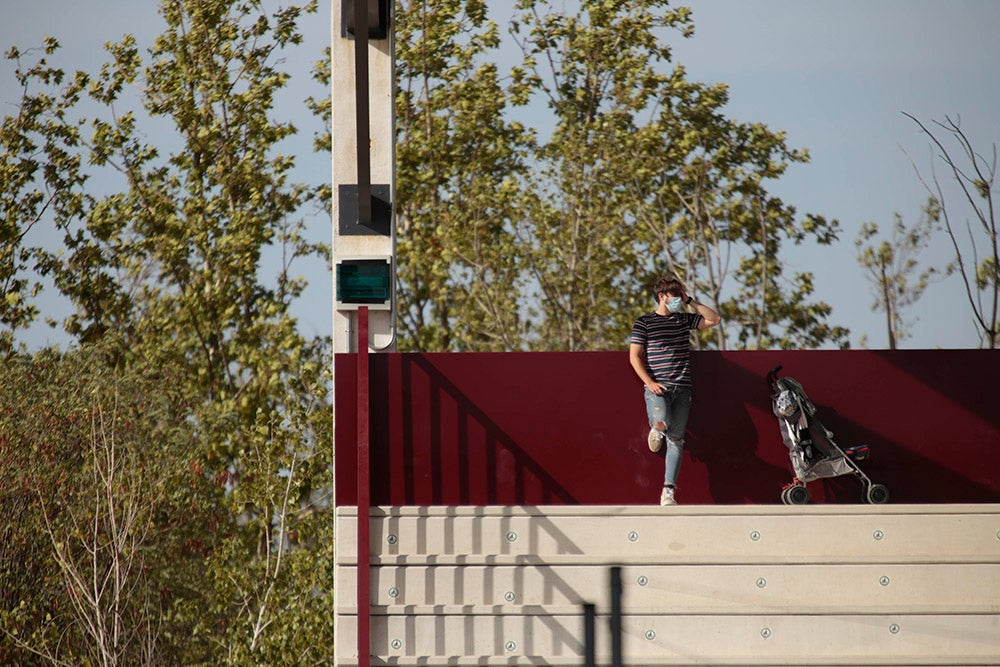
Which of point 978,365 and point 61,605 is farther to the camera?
point 61,605

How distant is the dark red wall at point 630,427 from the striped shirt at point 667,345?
5.6 inches

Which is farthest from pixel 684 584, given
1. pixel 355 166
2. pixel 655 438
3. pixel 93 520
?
pixel 93 520

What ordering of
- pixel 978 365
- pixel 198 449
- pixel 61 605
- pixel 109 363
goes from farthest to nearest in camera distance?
pixel 109 363 < pixel 198 449 < pixel 61 605 < pixel 978 365

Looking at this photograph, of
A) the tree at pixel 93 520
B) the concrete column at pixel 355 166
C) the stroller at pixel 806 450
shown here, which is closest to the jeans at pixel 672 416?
the stroller at pixel 806 450

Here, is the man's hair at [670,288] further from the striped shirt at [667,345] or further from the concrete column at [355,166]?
the concrete column at [355,166]

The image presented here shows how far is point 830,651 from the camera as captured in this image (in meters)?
6.94

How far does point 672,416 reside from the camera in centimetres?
720

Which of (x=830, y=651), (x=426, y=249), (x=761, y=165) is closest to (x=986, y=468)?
(x=830, y=651)

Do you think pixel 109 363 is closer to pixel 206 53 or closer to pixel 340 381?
pixel 206 53

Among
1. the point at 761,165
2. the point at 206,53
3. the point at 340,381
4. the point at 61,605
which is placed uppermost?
the point at 206,53

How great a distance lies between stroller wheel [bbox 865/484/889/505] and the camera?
285 inches

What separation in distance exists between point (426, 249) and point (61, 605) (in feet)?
29.6

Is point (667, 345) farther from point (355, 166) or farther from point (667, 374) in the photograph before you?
point (355, 166)

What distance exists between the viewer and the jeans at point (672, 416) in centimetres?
715
